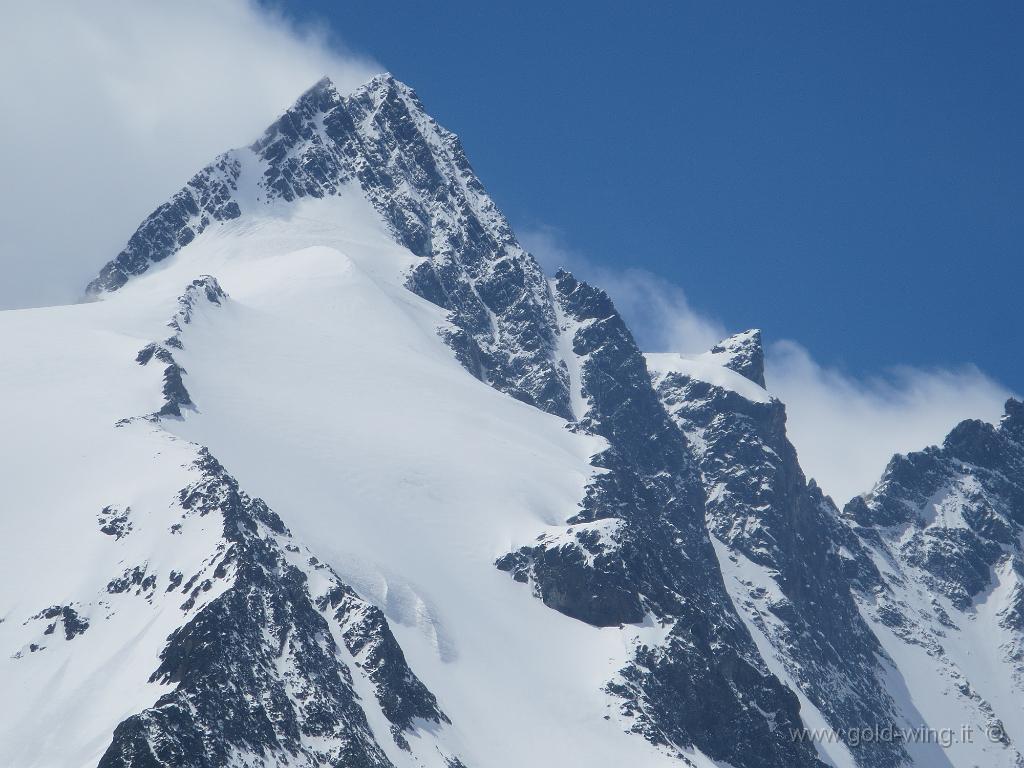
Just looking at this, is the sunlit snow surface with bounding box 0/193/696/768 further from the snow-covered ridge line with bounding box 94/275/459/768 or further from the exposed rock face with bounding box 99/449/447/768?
the exposed rock face with bounding box 99/449/447/768

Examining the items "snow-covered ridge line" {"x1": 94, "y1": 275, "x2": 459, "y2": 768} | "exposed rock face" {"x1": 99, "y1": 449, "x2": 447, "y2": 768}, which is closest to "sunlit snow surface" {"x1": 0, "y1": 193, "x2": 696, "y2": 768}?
"snow-covered ridge line" {"x1": 94, "y1": 275, "x2": 459, "y2": 768}

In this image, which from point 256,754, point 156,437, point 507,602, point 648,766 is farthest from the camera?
point 507,602

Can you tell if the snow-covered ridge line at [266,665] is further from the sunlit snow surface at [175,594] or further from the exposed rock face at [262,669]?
the sunlit snow surface at [175,594]

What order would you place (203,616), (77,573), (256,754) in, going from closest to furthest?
(256,754), (203,616), (77,573)

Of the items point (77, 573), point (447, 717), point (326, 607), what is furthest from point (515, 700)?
point (77, 573)

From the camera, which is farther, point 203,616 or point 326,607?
point 326,607

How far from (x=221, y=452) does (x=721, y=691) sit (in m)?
69.8

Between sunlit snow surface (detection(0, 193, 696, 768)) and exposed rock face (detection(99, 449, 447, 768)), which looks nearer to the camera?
exposed rock face (detection(99, 449, 447, 768))

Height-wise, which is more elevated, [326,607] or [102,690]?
[326,607]

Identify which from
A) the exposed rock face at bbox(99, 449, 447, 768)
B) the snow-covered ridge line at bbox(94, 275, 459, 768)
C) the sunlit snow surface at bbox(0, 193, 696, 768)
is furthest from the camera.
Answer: the sunlit snow surface at bbox(0, 193, 696, 768)

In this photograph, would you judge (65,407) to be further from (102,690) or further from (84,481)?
(102,690)

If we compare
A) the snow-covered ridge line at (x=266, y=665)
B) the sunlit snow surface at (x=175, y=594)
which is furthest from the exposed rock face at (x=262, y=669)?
the sunlit snow surface at (x=175, y=594)

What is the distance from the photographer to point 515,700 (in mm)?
170625

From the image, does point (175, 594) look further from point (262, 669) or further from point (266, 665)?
point (262, 669)
